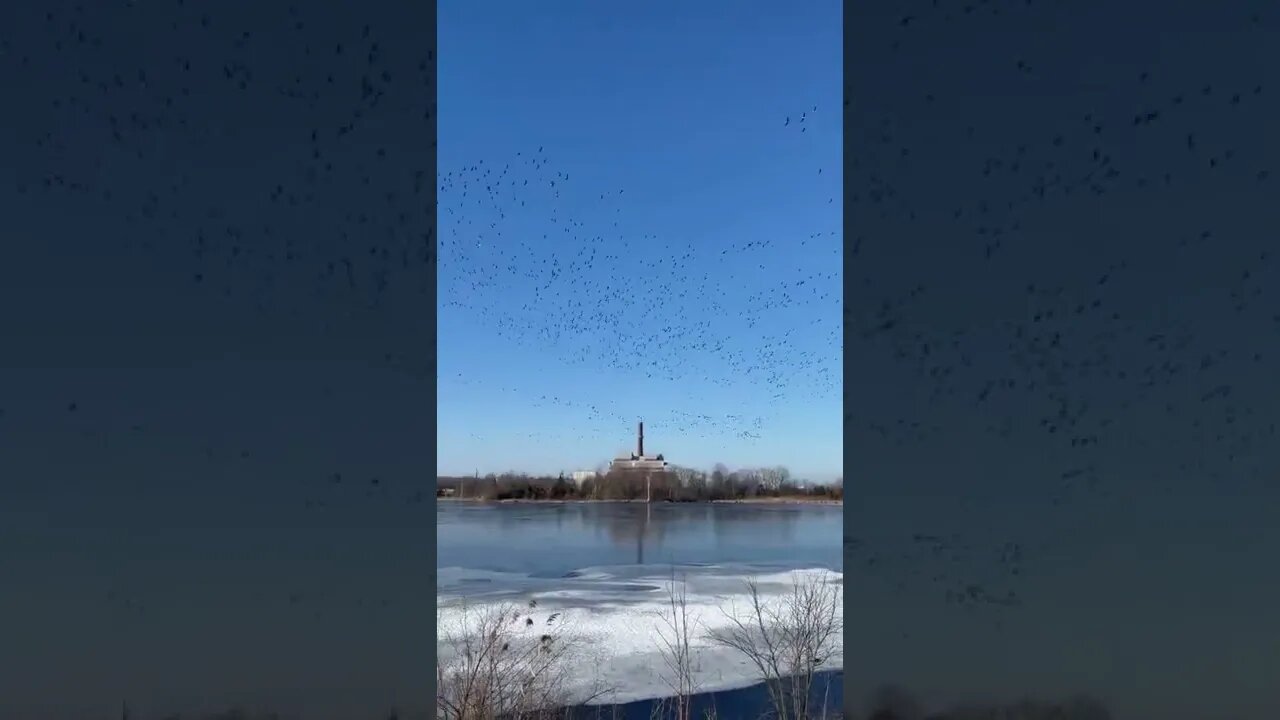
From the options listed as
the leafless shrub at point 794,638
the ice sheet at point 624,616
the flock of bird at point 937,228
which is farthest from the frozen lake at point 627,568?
the flock of bird at point 937,228

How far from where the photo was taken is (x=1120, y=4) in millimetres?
1346

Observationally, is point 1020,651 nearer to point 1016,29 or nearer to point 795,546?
point 1016,29

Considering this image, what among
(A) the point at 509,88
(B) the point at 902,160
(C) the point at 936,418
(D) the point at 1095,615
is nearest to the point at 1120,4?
(B) the point at 902,160

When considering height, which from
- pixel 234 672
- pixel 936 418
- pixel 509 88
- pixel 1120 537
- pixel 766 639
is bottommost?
pixel 766 639

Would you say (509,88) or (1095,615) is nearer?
(1095,615)

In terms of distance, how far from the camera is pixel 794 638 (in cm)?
336

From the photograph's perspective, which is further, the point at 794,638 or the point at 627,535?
the point at 627,535

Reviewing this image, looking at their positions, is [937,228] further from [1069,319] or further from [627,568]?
[627,568]

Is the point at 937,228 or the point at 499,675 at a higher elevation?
the point at 937,228

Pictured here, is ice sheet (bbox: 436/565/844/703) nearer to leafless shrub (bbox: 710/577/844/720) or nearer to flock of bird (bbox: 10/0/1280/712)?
leafless shrub (bbox: 710/577/844/720)

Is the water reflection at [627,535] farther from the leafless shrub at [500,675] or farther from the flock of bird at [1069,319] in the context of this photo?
the flock of bird at [1069,319]

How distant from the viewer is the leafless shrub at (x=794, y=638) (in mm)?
3273

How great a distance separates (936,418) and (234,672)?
122 centimetres

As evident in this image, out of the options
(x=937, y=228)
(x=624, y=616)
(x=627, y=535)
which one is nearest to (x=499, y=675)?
(x=624, y=616)
